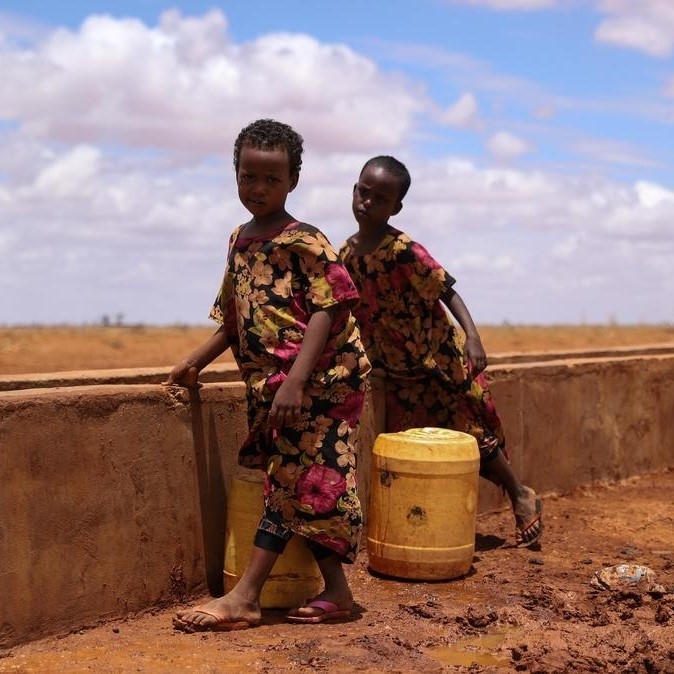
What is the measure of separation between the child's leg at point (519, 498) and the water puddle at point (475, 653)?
5.26 feet

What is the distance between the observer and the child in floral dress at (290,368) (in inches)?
167

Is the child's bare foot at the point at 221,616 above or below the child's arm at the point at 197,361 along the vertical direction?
below

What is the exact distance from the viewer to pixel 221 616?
420 cm

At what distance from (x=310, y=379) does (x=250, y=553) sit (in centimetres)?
83

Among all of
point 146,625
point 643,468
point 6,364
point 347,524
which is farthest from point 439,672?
point 6,364

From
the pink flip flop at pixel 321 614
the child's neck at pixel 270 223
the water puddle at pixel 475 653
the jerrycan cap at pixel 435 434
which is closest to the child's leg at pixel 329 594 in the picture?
the pink flip flop at pixel 321 614

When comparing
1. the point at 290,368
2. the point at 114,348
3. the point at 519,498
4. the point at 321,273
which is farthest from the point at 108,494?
the point at 114,348

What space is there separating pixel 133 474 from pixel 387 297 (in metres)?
1.72

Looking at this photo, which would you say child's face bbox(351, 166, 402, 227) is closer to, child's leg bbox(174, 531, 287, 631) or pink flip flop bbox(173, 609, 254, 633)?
child's leg bbox(174, 531, 287, 631)

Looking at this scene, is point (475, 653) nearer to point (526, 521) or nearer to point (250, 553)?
point (250, 553)

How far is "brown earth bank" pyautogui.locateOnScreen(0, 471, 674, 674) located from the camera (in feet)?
12.8

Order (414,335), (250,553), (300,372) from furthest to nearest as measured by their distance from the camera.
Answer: (414,335), (250,553), (300,372)

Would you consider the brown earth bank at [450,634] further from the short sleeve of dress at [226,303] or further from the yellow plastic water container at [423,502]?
the short sleeve of dress at [226,303]

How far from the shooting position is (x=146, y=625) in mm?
4410
